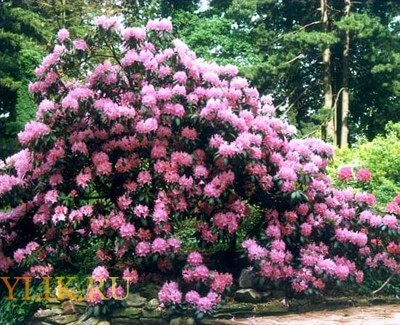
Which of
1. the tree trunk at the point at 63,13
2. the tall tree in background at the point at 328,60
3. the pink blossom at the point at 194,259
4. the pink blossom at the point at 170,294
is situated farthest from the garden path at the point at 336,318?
the tree trunk at the point at 63,13

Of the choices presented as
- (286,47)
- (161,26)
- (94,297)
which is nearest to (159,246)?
(94,297)

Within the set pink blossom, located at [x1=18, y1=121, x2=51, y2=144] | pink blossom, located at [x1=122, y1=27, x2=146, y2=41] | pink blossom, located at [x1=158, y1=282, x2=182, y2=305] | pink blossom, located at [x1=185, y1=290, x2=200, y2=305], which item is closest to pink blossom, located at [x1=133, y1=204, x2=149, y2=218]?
pink blossom, located at [x1=158, y1=282, x2=182, y2=305]

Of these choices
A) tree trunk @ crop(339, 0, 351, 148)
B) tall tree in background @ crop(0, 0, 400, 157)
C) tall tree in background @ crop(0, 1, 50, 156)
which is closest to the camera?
tall tree in background @ crop(0, 1, 50, 156)

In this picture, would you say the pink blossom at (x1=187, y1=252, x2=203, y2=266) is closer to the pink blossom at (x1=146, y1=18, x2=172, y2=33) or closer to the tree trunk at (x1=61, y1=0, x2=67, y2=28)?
the pink blossom at (x1=146, y1=18, x2=172, y2=33)

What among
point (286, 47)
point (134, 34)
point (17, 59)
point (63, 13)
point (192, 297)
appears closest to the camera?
point (192, 297)

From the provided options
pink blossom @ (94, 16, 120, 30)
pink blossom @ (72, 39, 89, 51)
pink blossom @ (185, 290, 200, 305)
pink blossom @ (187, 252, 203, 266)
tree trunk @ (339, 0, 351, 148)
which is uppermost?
tree trunk @ (339, 0, 351, 148)

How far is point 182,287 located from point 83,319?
866 mm

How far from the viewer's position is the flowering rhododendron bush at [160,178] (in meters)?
4.79

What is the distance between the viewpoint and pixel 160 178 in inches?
191

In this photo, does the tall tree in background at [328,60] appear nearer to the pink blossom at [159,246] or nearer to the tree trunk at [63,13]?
the tree trunk at [63,13]

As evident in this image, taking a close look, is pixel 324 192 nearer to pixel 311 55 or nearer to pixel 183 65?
pixel 183 65

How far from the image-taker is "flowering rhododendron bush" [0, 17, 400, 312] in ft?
15.7

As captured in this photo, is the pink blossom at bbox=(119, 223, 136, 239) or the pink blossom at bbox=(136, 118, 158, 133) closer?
the pink blossom at bbox=(119, 223, 136, 239)

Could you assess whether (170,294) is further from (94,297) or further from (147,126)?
(147,126)
